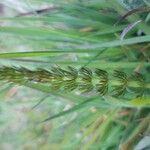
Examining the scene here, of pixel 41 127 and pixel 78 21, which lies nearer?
pixel 78 21

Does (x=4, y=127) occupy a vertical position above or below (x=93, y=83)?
below

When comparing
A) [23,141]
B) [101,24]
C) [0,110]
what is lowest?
[23,141]

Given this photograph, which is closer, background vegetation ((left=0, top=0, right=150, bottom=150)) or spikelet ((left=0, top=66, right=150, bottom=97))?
spikelet ((left=0, top=66, right=150, bottom=97))

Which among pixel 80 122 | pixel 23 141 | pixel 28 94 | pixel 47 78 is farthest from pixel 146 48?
pixel 23 141

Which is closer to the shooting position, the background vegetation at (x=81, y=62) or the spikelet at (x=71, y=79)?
the spikelet at (x=71, y=79)

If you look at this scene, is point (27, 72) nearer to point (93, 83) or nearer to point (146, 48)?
point (93, 83)

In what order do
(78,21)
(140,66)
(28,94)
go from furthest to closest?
(28,94) → (78,21) → (140,66)

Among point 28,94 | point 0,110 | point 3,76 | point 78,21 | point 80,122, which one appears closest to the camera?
point 3,76

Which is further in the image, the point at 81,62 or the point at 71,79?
the point at 81,62
